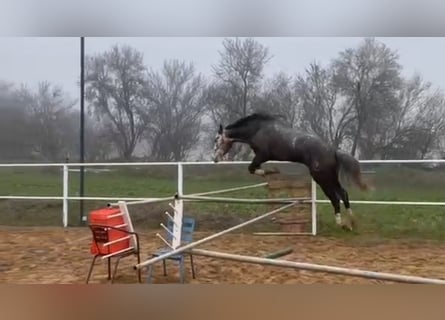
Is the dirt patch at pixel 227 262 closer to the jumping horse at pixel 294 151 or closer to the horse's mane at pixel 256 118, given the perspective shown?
the jumping horse at pixel 294 151

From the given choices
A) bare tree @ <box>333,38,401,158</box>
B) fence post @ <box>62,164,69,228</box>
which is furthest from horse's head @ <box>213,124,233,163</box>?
fence post @ <box>62,164,69,228</box>

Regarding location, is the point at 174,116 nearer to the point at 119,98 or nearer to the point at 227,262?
the point at 119,98

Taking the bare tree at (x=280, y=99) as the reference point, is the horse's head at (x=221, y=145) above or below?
below

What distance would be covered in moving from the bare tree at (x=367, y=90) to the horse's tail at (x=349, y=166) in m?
0.43

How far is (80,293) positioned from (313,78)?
241cm

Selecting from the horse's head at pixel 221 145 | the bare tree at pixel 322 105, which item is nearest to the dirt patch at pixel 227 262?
the horse's head at pixel 221 145

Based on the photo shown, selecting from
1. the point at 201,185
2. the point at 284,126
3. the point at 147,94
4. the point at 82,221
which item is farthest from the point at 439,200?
the point at 82,221

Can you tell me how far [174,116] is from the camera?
3.59m

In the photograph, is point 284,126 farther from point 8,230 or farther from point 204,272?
point 8,230

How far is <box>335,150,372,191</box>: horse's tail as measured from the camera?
2934 millimetres

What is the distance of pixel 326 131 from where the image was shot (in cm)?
343

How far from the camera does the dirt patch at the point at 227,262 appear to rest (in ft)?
6.38

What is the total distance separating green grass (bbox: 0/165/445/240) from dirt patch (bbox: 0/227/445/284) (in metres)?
0.26

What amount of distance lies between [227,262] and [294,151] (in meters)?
1.00
